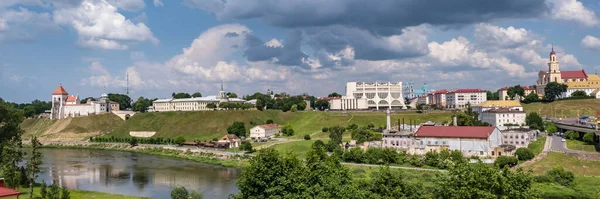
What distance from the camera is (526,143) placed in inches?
2247

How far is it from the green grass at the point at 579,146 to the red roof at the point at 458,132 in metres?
8.89

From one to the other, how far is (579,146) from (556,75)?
67.6m

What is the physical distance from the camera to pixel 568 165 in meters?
45.4

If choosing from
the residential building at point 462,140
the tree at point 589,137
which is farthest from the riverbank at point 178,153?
the tree at point 589,137

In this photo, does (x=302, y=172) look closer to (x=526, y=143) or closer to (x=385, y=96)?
(x=526, y=143)

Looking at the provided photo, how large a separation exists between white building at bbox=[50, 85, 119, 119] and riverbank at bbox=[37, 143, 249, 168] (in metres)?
32.9

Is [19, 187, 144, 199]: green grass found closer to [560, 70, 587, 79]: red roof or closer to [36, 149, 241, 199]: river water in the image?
[36, 149, 241, 199]: river water

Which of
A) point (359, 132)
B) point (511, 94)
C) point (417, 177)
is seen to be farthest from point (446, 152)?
point (511, 94)

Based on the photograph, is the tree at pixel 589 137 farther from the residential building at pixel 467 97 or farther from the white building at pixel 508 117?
the residential building at pixel 467 97

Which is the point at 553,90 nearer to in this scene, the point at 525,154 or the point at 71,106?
the point at 525,154

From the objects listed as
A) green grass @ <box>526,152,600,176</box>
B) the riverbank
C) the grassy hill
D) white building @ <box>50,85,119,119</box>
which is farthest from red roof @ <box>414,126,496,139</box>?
white building @ <box>50,85,119,119</box>

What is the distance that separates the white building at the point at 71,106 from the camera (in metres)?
129

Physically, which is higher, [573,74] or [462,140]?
[573,74]

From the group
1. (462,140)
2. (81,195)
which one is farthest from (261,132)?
(81,195)
